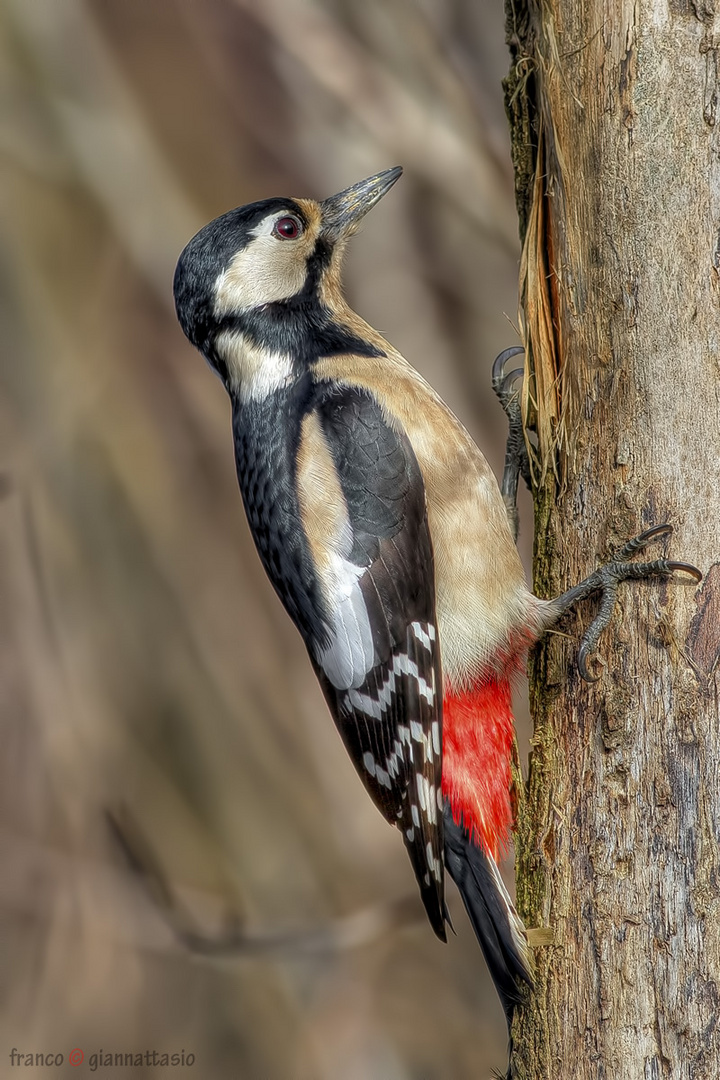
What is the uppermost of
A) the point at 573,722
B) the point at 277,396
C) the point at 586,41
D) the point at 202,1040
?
the point at 586,41

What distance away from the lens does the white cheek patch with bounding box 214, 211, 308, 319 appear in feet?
9.88

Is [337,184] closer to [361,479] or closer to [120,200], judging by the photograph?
[120,200]

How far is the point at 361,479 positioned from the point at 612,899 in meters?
1.16

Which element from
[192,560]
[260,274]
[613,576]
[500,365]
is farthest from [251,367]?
[192,560]

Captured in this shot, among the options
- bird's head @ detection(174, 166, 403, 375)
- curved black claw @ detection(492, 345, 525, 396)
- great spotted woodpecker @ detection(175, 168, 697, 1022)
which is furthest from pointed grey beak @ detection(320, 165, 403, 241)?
curved black claw @ detection(492, 345, 525, 396)

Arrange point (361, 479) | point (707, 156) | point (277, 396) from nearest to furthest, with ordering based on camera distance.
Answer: point (707, 156) < point (361, 479) < point (277, 396)

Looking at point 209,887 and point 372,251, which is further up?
point 372,251

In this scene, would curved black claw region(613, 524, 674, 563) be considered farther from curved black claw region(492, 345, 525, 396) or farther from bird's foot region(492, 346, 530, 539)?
curved black claw region(492, 345, 525, 396)

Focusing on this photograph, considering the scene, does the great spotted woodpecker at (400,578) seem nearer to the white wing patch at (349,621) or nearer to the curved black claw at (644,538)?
the white wing patch at (349,621)

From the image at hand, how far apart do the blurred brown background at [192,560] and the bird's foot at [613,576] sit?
273cm

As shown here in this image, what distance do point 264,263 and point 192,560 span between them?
2.41 m

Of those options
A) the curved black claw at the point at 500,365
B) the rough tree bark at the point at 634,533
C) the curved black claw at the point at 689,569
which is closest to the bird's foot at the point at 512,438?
the curved black claw at the point at 500,365

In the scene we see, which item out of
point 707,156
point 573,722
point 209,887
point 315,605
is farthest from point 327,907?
point 707,156

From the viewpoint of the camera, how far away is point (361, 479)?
8.86 ft
